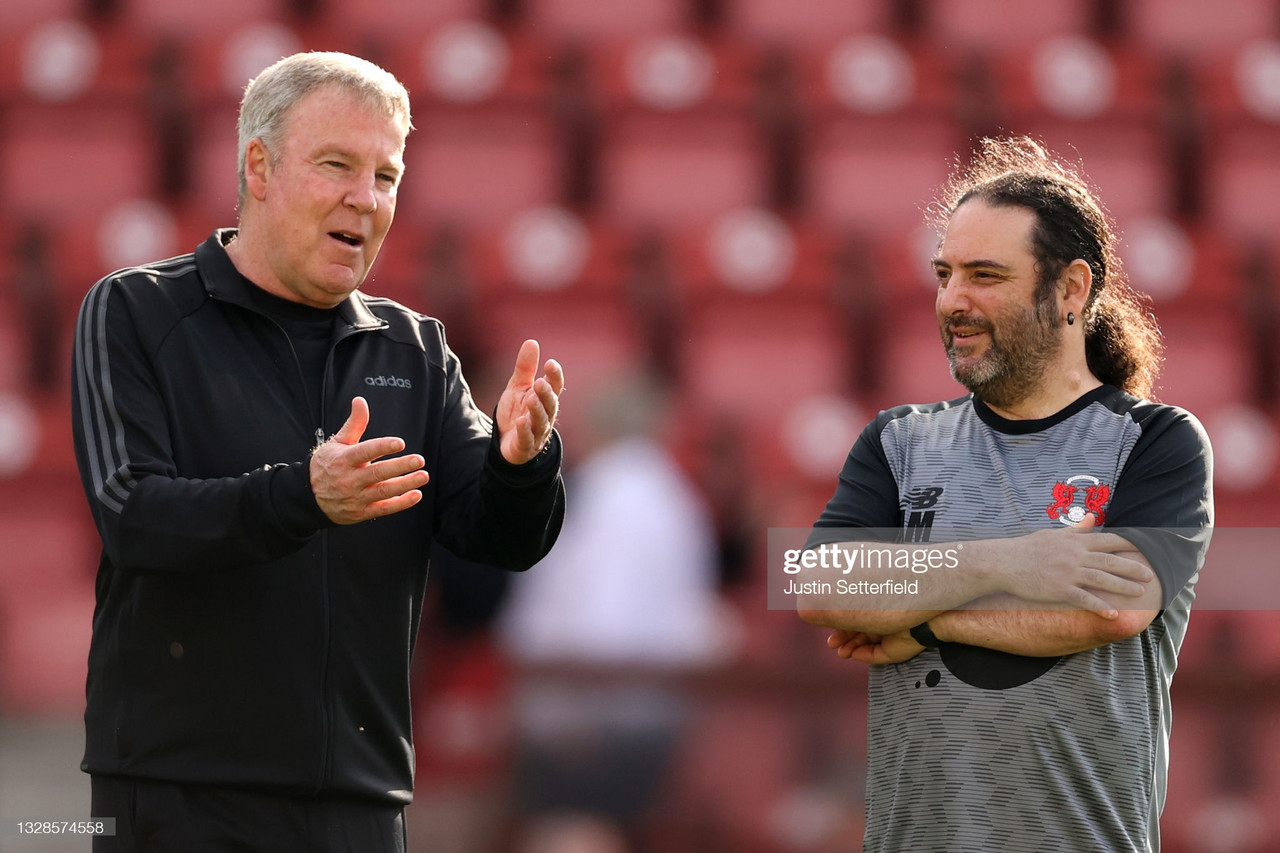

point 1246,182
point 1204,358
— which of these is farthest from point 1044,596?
point 1246,182

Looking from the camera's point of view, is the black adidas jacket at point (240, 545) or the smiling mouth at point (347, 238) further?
the smiling mouth at point (347, 238)

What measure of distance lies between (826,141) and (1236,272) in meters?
1.59

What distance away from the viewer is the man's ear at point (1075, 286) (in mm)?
2293

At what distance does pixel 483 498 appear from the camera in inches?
89.3

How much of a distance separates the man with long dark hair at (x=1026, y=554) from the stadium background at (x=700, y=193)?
1789mm

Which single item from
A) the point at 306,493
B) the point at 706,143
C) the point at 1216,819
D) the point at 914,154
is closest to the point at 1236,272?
the point at 914,154

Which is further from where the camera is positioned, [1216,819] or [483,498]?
[1216,819]

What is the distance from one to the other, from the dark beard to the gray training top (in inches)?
2.3

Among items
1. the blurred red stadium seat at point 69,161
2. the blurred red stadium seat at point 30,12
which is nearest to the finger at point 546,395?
the blurred red stadium seat at point 69,161

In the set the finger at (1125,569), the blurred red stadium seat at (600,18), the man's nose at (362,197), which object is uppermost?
the blurred red stadium seat at (600,18)

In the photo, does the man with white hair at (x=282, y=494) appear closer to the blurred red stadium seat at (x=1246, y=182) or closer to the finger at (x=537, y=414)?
the finger at (x=537, y=414)

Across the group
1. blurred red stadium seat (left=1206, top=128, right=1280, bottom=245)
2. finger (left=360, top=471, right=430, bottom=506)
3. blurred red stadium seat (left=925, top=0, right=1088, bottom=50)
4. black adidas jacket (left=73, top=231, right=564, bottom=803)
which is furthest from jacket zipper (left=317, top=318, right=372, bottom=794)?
blurred red stadium seat (left=925, top=0, right=1088, bottom=50)

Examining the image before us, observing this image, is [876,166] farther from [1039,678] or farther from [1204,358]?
[1039,678]

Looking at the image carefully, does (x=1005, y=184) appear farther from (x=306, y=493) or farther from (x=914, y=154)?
(x=914, y=154)
